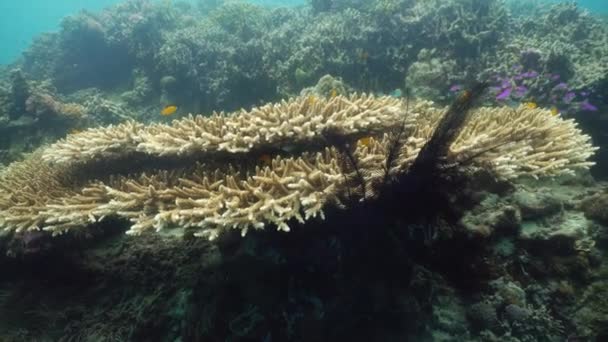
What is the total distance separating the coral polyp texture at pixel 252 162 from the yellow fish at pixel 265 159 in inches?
0.4

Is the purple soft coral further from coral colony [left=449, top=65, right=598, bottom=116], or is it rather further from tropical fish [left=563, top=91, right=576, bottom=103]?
tropical fish [left=563, top=91, right=576, bottom=103]

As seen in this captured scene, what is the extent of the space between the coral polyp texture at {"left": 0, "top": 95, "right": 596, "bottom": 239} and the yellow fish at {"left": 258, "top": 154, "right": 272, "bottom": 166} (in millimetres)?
11

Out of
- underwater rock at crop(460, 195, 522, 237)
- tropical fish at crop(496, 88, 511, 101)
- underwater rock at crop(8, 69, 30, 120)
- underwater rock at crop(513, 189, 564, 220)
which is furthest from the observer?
underwater rock at crop(8, 69, 30, 120)

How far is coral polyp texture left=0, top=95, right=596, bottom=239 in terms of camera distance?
2.71m

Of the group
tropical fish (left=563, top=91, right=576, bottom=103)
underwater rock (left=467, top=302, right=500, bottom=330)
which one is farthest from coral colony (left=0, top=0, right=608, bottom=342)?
tropical fish (left=563, top=91, right=576, bottom=103)

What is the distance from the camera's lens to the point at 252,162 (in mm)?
3377

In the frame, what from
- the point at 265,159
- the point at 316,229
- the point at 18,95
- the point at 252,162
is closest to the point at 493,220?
the point at 316,229

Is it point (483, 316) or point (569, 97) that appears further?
point (569, 97)

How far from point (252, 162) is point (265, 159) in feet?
0.64

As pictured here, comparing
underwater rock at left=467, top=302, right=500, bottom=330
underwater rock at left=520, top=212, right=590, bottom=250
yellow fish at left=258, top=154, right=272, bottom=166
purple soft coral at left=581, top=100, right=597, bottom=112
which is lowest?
underwater rock at left=467, top=302, right=500, bottom=330

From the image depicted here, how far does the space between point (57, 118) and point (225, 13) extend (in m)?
8.51

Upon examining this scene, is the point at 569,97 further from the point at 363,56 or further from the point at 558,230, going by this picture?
the point at 558,230

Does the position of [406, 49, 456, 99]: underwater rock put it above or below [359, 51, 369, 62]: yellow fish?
below

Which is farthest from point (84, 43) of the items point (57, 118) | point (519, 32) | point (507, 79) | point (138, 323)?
point (519, 32)
